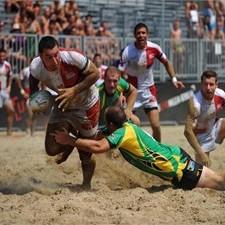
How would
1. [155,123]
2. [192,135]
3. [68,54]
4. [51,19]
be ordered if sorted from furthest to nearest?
[51,19] → [155,123] → [192,135] → [68,54]

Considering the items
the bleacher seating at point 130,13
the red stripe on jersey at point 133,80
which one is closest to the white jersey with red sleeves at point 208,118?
the red stripe on jersey at point 133,80

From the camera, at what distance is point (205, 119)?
932cm

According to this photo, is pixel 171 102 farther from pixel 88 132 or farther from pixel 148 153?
pixel 148 153

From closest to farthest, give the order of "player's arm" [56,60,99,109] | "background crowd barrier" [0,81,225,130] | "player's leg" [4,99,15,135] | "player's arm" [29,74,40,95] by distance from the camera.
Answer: "player's arm" [56,60,99,109] → "player's arm" [29,74,40,95] → "player's leg" [4,99,15,135] → "background crowd barrier" [0,81,225,130]

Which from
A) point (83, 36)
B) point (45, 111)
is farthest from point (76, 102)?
point (83, 36)

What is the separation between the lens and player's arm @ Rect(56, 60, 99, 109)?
755cm

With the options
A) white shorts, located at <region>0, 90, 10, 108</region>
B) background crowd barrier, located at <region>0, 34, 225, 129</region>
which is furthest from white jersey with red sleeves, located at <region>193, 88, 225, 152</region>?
white shorts, located at <region>0, 90, 10, 108</region>

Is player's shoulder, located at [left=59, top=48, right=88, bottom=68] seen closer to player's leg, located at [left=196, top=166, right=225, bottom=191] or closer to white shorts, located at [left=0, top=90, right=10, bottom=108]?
player's leg, located at [left=196, top=166, right=225, bottom=191]

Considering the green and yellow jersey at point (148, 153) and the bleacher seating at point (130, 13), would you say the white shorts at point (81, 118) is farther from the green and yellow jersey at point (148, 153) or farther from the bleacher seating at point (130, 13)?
the bleacher seating at point (130, 13)

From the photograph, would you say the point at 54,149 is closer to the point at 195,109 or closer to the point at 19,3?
the point at 195,109

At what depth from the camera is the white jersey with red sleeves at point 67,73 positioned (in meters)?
7.68

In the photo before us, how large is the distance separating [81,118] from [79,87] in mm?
643

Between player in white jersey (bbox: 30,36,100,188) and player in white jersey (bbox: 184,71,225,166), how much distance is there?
1.38m

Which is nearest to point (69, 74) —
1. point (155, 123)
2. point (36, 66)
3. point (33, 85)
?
point (36, 66)
